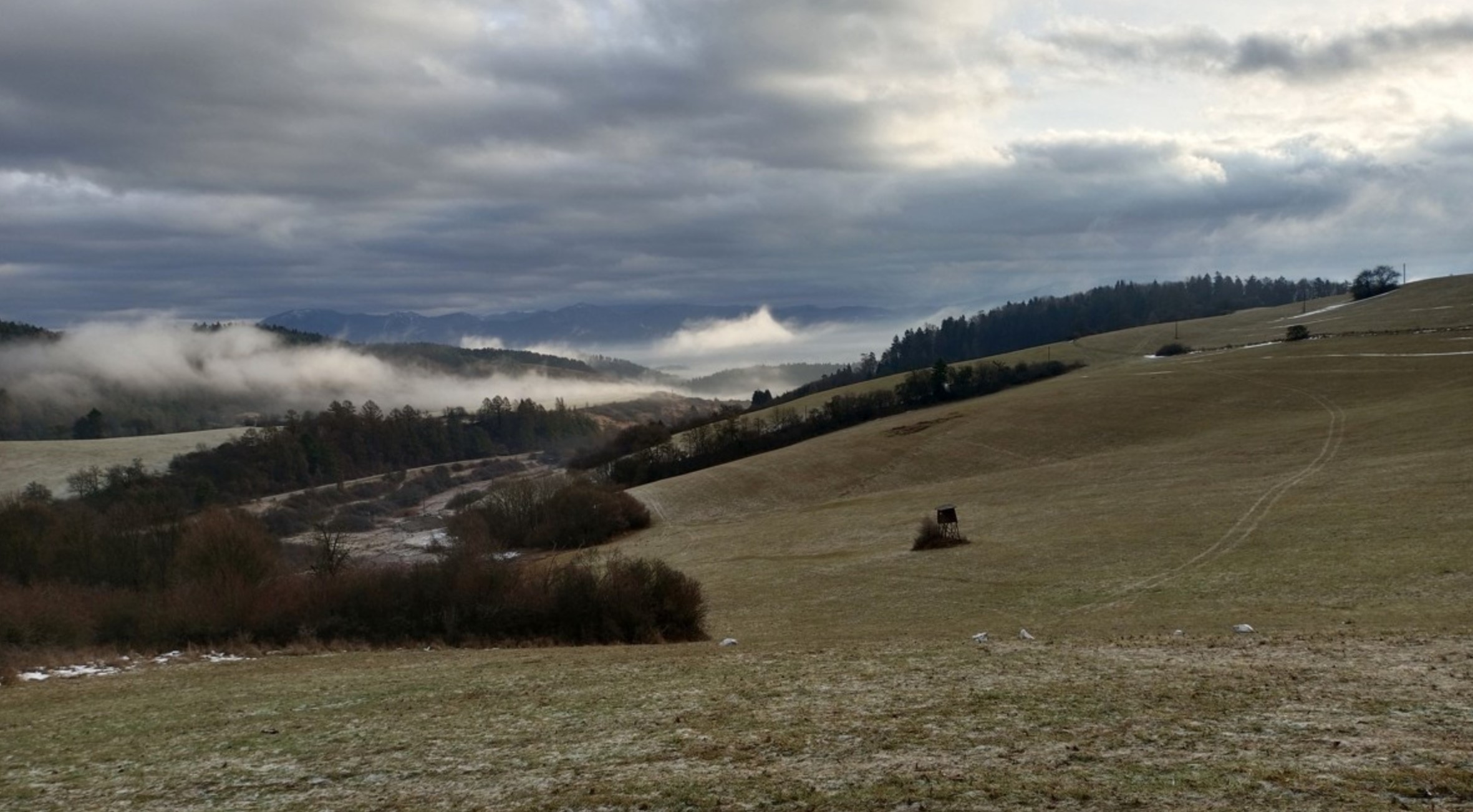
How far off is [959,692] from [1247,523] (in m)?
35.7

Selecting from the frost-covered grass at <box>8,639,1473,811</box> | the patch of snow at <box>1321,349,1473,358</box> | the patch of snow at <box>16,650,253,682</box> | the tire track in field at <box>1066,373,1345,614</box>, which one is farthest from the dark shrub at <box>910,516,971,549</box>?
the patch of snow at <box>1321,349,1473,358</box>

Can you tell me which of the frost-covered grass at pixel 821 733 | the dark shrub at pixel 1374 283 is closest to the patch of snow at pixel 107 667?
the frost-covered grass at pixel 821 733

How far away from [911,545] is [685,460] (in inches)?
3179

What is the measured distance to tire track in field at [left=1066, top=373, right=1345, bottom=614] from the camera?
38.0 meters

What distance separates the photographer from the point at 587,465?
522ft

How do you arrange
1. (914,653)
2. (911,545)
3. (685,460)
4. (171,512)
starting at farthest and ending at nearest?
(685,460) → (171,512) → (911,545) → (914,653)

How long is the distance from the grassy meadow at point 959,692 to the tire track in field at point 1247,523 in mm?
307

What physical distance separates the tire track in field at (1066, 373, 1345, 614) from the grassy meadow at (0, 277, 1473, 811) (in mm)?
307

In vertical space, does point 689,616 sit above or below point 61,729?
below

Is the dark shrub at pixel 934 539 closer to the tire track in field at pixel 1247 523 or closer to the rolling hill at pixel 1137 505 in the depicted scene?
the rolling hill at pixel 1137 505

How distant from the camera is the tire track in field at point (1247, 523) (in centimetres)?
3803

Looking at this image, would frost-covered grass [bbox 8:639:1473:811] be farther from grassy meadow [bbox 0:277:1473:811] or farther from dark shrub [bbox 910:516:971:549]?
dark shrub [bbox 910:516:971:549]

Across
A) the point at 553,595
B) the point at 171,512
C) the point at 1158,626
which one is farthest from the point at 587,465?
the point at 1158,626

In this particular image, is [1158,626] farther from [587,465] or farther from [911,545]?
[587,465]
